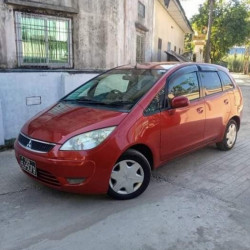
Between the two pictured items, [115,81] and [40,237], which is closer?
[40,237]

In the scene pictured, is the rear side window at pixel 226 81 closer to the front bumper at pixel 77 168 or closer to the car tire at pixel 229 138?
the car tire at pixel 229 138

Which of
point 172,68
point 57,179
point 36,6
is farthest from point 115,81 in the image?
point 36,6

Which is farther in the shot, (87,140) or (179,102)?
(179,102)

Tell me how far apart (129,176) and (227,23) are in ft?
78.4

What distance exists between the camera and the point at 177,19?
18656mm

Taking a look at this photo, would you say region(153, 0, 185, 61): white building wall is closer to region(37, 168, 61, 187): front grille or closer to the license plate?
the license plate

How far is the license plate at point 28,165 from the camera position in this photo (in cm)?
341

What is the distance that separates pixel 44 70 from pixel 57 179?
3891 millimetres

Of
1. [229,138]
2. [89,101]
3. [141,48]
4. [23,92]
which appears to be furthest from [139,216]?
[141,48]

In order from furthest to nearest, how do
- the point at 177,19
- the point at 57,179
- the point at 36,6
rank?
the point at 177,19 → the point at 36,6 → the point at 57,179

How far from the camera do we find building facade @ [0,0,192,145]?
19.2 feet

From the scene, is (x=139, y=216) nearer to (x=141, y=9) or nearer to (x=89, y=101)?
(x=89, y=101)

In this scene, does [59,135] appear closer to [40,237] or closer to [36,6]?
[40,237]

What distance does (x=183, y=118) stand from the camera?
4211 millimetres
